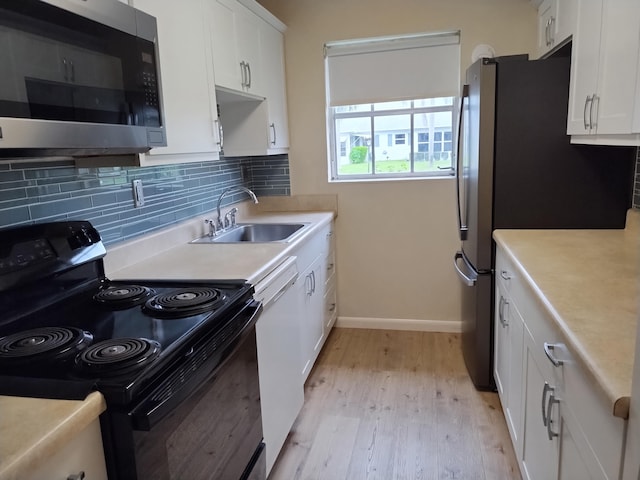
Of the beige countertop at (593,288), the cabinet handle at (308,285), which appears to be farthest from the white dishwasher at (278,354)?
the beige countertop at (593,288)

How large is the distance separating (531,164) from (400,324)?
1638mm

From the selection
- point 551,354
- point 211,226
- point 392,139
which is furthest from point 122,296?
point 392,139

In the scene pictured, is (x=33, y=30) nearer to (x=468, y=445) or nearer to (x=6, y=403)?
(x=6, y=403)

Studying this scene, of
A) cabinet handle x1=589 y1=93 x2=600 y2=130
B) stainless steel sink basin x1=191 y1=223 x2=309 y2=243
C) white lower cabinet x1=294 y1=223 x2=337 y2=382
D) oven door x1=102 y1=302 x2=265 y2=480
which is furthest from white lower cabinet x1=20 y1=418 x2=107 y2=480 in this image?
cabinet handle x1=589 y1=93 x2=600 y2=130

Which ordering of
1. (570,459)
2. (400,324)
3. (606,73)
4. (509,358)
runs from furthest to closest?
(400,324) → (509,358) → (606,73) → (570,459)

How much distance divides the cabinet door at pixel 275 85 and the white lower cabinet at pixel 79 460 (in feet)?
7.51

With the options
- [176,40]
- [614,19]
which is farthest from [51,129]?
[614,19]

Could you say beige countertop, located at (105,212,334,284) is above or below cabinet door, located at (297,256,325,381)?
above

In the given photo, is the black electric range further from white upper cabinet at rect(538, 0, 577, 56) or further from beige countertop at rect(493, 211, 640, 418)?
white upper cabinet at rect(538, 0, 577, 56)

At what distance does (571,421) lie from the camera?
45.6 inches

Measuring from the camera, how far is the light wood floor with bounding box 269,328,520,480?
202 centimetres

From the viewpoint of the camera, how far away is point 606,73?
1.77 meters

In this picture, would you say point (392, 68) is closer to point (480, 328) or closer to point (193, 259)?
point (480, 328)

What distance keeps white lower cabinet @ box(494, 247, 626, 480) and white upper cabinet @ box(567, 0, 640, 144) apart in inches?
25.2
